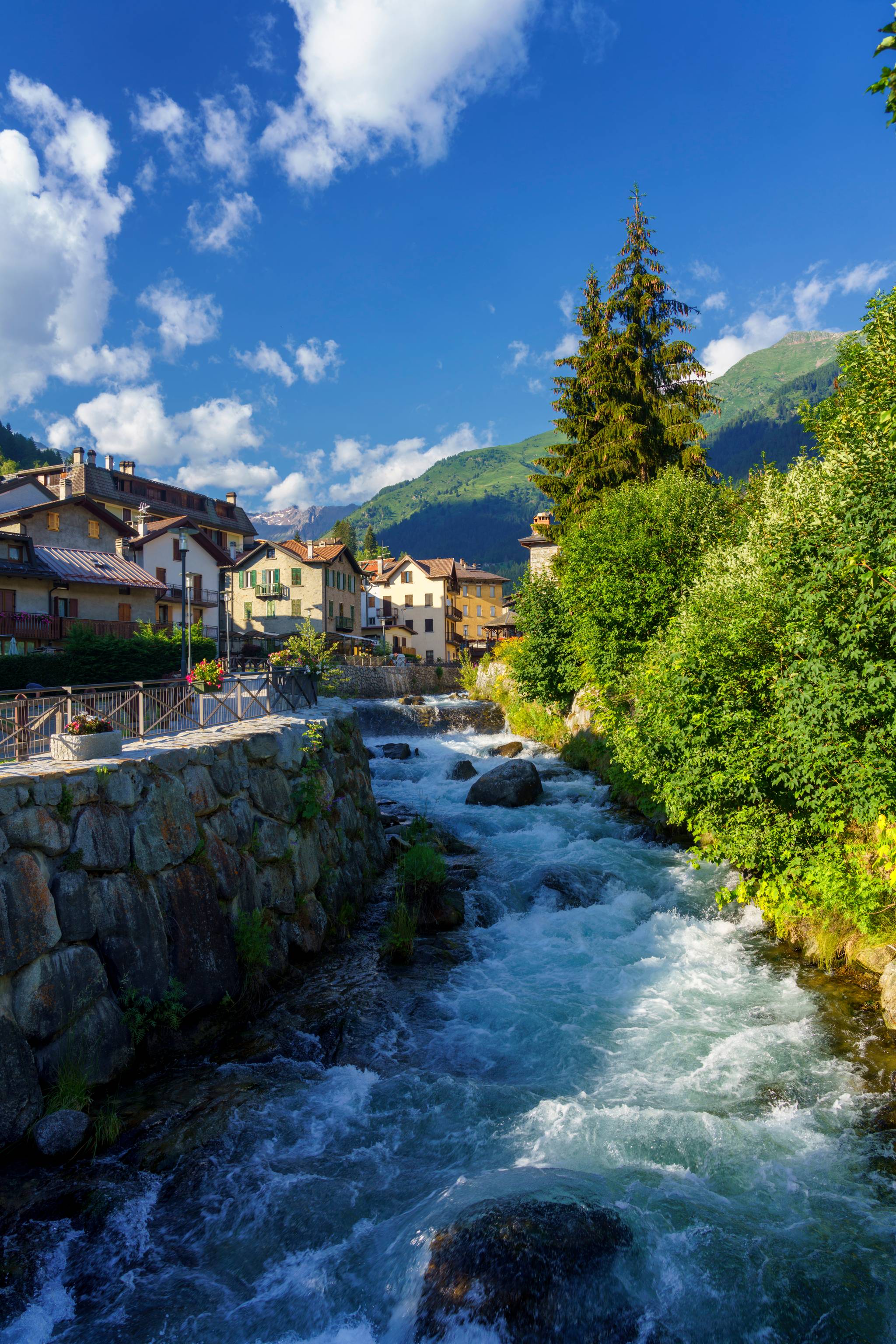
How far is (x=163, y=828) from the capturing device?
939cm

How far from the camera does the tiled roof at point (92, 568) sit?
119ft

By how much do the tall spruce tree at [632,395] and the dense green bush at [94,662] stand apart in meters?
18.7

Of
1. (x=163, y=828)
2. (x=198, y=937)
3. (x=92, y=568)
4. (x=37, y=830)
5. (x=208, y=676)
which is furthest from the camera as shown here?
(x=92, y=568)

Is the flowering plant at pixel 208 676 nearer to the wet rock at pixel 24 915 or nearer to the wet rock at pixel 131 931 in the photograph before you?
the wet rock at pixel 131 931

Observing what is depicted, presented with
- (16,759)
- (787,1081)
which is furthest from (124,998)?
(787,1081)

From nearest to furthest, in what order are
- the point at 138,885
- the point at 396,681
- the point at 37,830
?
the point at 37,830, the point at 138,885, the point at 396,681

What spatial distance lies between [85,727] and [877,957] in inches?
482

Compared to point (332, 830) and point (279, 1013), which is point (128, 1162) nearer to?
point (279, 1013)

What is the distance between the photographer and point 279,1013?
10133 millimetres

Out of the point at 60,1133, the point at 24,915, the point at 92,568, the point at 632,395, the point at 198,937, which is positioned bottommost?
the point at 60,1133

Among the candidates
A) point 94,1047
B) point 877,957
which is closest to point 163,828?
point 94,1047

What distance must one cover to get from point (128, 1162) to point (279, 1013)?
316 cm

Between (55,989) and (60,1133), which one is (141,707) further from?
(60,1133)

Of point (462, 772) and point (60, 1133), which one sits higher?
point (60, 1133)
